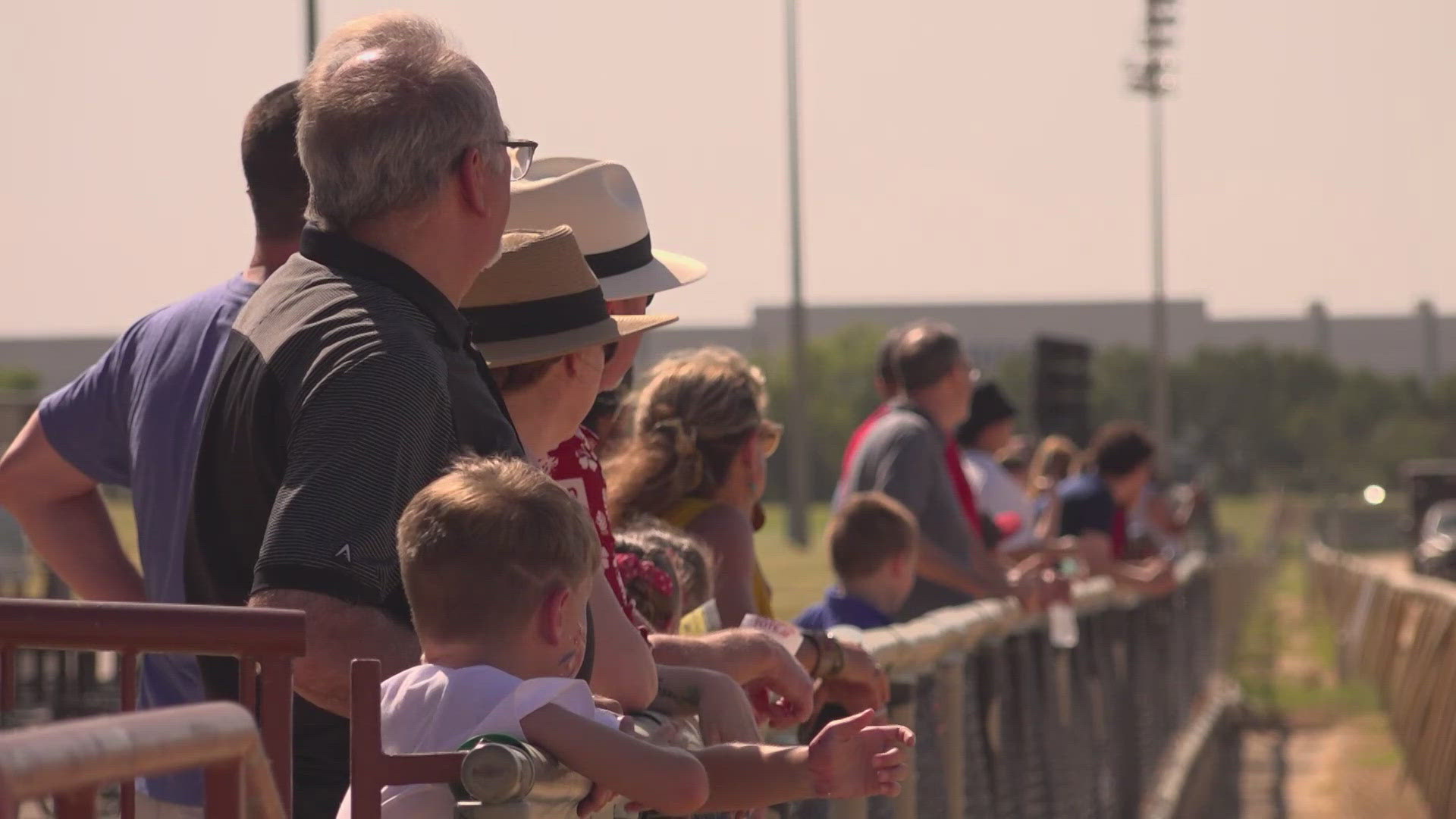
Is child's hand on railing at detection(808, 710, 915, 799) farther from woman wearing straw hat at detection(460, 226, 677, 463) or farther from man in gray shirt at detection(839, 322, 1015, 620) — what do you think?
man in gray shirt at detection(839, 322, 1015, 620)

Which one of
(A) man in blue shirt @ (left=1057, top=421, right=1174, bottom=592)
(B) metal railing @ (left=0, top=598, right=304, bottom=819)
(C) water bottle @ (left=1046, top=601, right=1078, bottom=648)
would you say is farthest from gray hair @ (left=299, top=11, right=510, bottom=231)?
(A) man in blue shirt @ (left=1057, top=421, right=1174, bottom=592)

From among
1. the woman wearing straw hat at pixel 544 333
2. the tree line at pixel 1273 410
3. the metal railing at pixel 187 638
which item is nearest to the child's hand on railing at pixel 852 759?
the metal railing at pixel 187 638

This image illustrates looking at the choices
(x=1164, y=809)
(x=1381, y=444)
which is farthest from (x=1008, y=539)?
(x=1381, y=444)

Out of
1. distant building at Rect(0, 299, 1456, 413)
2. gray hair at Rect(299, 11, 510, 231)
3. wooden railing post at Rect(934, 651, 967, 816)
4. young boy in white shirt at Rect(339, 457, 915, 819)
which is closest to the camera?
young boy in white shirt at Rect(339, 457, 915, 819)

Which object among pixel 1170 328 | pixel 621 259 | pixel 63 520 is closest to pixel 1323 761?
pixel 621 259

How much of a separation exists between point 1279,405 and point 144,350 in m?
110

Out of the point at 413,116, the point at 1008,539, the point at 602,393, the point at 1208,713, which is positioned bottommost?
the point at 1208,713

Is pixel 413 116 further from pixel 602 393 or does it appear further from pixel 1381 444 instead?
pixel 1381 444

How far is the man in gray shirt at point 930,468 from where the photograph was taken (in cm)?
728

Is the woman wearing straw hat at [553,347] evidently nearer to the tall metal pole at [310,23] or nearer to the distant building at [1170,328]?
the tall metal pole at [310,23]

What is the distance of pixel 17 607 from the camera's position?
9.24 feet

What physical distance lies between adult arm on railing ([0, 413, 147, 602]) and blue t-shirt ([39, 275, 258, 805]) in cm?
4

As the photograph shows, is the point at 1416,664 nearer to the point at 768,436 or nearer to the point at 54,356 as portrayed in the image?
the point at 768,436

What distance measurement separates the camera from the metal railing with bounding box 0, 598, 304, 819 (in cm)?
261
